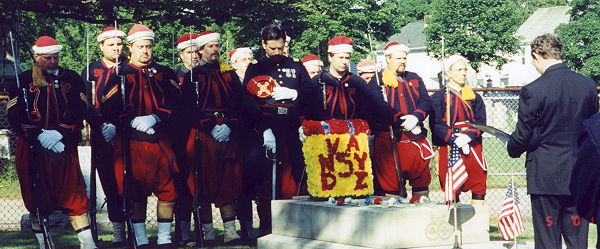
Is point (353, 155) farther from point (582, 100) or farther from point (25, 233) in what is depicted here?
point (25, 233)

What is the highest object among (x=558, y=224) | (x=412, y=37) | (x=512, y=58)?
(x=412, y=37)

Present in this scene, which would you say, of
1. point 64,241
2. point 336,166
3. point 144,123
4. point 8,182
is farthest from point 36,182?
point 8,182

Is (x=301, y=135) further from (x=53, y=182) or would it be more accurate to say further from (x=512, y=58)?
(x=512, y=58)

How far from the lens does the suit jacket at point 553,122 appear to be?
8.86 m

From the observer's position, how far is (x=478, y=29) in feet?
261

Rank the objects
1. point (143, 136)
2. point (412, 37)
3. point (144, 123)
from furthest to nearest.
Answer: point (412, 37) → point (143, 136) → point (144, 123)

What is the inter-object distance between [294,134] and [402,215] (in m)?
2.48

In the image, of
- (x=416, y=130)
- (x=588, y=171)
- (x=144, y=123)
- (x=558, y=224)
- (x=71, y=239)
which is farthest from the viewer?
(x=71, y=239)

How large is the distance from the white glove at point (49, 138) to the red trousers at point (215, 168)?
154 cm

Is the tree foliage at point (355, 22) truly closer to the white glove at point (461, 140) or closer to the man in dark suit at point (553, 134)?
the white glove at point (461, 140)

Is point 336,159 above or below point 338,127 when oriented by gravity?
below

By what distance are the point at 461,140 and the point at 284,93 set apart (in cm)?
210

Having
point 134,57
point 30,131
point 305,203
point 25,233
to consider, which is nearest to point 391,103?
point 305,203

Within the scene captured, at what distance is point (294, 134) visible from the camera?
1147cm
